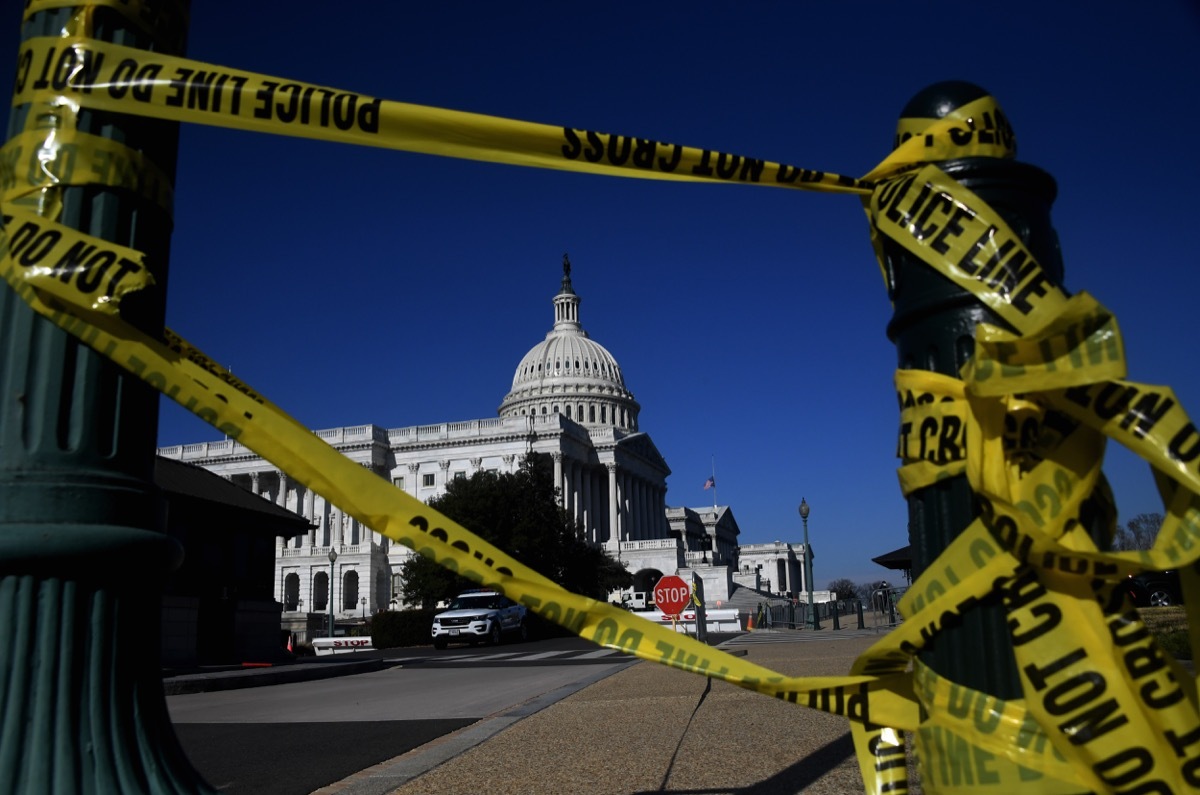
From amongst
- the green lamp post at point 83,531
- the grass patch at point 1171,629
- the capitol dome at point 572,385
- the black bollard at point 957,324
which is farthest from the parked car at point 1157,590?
the capitol dome at point 572,385

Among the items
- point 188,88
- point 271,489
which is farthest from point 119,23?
point 271,489

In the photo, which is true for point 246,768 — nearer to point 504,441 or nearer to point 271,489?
point 504,441

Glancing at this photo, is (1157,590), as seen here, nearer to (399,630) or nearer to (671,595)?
(671,595)

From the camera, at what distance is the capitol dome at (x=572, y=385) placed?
124m

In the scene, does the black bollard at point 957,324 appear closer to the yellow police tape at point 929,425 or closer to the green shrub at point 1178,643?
the yellow police tape at point 929,425

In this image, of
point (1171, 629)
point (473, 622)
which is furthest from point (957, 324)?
point (473, 622)

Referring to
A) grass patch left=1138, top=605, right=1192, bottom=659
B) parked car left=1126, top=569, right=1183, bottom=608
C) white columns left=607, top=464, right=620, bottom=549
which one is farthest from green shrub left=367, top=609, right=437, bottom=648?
white columns left=607, top=464, right=620, bottom=549

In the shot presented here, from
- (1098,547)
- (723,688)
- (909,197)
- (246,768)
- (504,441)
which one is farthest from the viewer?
(504,441)

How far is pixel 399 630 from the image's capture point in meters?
41.9

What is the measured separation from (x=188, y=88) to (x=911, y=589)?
7.47ft

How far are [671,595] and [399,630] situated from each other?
26022 mm

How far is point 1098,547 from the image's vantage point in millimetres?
2225

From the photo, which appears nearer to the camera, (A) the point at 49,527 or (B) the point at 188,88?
(A) the point at 49,527

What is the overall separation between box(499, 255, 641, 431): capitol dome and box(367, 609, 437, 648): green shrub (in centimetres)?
7516
